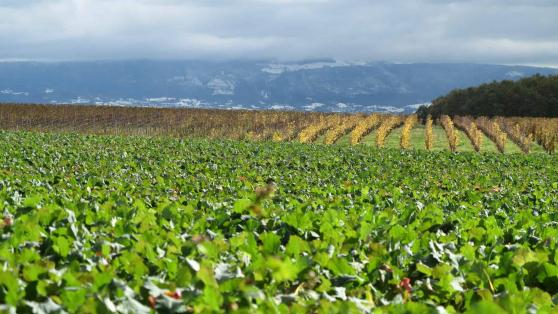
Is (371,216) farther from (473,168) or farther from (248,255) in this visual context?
(473,168)

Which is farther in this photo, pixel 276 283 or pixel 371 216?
pixel 371 216

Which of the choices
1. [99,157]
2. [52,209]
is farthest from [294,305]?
[99,157]

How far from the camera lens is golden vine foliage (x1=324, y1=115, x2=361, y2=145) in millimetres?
48375

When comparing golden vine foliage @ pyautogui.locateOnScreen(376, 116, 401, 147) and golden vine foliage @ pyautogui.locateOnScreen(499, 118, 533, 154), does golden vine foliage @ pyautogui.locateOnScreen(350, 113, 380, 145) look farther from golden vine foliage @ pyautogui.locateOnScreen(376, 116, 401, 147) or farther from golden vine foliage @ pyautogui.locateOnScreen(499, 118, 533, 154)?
golden vine foliage @ pyautogui.locateOnScreen(499, 118, 533, 154)

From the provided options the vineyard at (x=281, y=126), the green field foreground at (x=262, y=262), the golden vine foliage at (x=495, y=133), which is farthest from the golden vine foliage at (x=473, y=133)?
the green field foreground at (x=262, y=262)

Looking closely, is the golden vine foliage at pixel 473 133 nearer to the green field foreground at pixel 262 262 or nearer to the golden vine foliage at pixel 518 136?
the golden vine foliage at pixel 518 136

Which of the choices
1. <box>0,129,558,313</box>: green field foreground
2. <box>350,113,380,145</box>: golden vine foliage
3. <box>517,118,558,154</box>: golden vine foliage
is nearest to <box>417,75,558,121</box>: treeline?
<box>350,113,380,145</box>: golden vine foliage

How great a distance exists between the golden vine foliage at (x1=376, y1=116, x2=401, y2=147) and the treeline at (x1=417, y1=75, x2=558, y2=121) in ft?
42.9

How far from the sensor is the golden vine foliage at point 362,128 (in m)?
47.4

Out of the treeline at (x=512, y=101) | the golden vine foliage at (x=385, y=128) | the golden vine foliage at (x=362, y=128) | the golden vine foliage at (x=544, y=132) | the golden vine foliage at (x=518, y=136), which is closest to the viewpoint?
the golden vine foliage at (x=544, y=132)

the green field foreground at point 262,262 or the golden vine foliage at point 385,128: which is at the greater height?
the green field foreground at point 262,262

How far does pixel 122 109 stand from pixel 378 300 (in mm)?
66676

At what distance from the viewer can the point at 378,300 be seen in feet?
13.0

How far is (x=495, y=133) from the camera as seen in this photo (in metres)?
48.3
